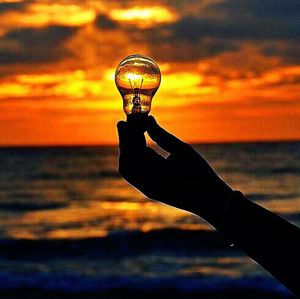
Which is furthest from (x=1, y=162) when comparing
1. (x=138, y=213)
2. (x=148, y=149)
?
(x=148, y=149)

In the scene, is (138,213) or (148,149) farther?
(138,213)

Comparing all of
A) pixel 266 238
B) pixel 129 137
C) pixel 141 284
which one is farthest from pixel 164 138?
pixel 141 284

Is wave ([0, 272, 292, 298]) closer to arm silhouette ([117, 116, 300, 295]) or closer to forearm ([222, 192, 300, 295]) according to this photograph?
arm silhouette ([117, 116, 300, 295])

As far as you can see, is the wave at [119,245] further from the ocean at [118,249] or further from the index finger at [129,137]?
the index finger at [129,137]

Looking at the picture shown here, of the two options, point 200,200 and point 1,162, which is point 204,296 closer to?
point 200,200

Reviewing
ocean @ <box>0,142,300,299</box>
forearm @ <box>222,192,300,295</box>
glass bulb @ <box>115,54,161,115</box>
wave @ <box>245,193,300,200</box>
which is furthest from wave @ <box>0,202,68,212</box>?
forearm @ <box>222,192,300,295</box>

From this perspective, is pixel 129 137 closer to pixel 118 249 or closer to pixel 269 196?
pixel 118 249

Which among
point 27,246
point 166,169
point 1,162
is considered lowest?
point 166,169
